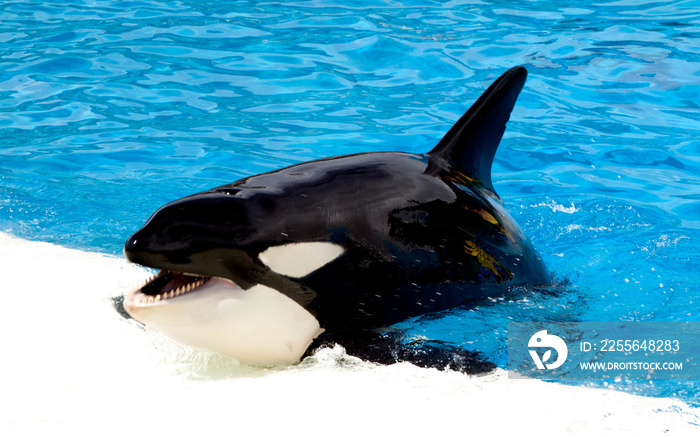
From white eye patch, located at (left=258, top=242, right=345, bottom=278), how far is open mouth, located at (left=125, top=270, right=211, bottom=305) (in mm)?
286

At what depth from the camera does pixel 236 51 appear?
447 inches

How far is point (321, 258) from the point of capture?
3703 mm

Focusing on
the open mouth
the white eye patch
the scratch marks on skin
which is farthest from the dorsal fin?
the open mouth

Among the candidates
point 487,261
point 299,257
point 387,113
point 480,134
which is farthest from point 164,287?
point 387,113

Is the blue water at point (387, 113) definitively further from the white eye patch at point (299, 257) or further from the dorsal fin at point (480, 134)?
the dorsal fin at point (480, 134)

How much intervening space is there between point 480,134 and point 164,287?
6.58 feet

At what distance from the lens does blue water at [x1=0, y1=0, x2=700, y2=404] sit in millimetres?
6195

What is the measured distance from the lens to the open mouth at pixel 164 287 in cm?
348

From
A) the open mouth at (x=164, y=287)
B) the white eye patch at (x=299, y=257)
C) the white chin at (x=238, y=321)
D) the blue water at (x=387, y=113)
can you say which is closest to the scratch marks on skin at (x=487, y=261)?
the blue water at (x=387, y=113)

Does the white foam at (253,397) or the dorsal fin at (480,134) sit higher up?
the dorsal fin at (480,134)

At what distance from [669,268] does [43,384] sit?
4.26 metres

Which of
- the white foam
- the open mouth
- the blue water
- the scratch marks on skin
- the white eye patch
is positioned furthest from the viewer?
the blue water

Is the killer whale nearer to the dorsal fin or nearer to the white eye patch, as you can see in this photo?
the white eye patch

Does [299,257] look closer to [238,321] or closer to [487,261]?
[238,321]
